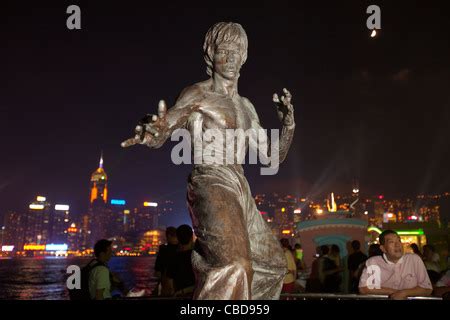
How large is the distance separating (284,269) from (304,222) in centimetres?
1984

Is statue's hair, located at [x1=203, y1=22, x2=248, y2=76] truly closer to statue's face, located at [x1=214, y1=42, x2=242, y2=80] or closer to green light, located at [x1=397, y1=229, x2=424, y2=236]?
statue's face, located at [x1=214, y1=42, x2=242, y2=80]

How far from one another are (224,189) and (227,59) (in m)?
1.32

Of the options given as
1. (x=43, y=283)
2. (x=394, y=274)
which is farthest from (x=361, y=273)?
(x=43, y=283)

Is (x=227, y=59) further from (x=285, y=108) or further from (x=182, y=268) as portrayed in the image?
(x=182, y=268)

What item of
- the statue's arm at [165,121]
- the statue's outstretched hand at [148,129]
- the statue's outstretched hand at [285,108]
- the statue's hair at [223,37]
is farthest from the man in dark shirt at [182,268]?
the statue's outstretched hand at [148,129]

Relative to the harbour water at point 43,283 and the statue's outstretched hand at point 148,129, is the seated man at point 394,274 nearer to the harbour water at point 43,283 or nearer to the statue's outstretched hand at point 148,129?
the statue's outstretched hand at point 148,129

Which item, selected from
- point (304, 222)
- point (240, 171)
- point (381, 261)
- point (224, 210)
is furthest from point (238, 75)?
point (304, 222)

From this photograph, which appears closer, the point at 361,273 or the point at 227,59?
the point at 227,59

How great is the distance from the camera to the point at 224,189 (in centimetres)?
317

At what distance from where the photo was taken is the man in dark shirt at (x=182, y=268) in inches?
240

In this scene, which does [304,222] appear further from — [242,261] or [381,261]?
[242,261]

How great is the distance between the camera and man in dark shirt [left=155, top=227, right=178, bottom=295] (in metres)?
6.72

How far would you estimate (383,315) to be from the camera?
2.80 metres

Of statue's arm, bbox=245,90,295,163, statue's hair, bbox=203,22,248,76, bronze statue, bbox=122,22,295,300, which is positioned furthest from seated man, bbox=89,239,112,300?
statue's hair, bbox=203,22,248,76
